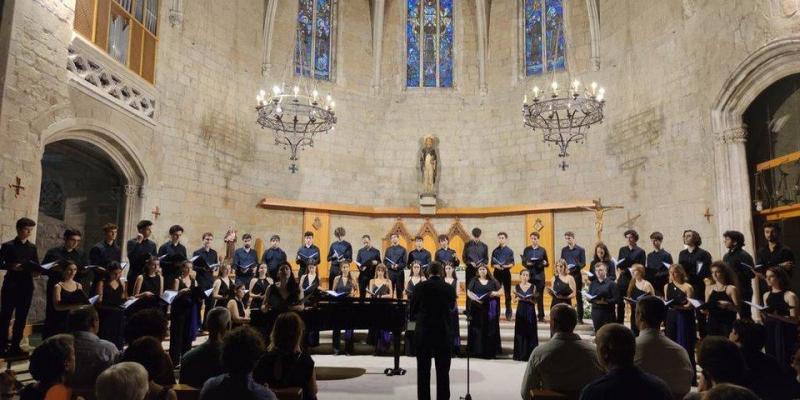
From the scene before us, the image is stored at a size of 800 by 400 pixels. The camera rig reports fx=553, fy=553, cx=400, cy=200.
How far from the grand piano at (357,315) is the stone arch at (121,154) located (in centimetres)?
489

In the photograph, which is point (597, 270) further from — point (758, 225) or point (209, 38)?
point (209, 38)

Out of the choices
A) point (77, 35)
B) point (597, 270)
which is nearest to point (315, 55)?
point (77, 35)

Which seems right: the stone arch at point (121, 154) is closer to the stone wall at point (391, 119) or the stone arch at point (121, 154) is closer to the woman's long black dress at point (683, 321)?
the stone wall at point (391, 119)

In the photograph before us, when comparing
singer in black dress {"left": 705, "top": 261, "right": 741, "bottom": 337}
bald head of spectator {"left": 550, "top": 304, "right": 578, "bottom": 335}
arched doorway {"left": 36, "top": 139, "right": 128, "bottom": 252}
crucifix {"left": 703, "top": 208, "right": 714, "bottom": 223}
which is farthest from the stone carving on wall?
crucifix {"left": 703, "top": 208, "right": 714, "bottom": 223}

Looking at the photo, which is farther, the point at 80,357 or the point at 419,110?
the point at 419,110

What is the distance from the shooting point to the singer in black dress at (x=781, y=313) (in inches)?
219

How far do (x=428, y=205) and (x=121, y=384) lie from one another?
11.8m

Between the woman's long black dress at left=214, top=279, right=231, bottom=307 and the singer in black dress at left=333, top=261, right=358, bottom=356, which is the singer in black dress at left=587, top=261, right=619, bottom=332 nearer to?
the singer in black dress at left=333, top=261, right=358, bottom=356

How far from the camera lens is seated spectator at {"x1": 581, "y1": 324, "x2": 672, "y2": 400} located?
233 centimetres

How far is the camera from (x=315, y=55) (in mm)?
14352

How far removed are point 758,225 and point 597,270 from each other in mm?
4100

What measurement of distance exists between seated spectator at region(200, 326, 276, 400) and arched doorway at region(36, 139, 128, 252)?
858cm

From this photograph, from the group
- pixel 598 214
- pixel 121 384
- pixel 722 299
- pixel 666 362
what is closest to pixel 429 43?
pixel 598 214

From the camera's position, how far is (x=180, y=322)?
637 centimetres
